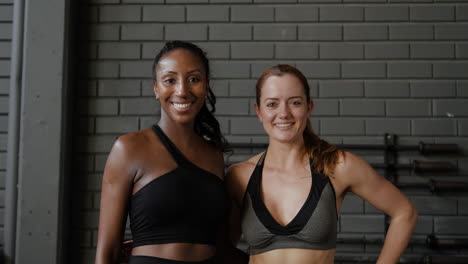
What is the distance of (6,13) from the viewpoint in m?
2.93

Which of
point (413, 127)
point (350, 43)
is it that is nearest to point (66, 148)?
point (350, 43)

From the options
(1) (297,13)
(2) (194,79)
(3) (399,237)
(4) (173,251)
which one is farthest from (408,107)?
(4) (173,251)

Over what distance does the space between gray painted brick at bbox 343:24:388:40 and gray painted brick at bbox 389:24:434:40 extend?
0.21 feet

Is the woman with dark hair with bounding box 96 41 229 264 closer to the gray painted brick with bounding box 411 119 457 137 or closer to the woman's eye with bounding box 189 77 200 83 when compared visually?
the woman's eye with bounding box 189 77 200 83

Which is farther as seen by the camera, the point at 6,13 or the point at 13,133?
the point at 6,13

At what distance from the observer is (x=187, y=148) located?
5.27 feet

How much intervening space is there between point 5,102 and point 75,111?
523 mm

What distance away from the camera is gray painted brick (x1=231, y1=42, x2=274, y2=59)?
9.41 feet

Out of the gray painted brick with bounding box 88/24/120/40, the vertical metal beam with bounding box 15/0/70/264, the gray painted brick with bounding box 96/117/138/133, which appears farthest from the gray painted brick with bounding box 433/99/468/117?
the vertical metal beam with bounding box 15/0/70/264

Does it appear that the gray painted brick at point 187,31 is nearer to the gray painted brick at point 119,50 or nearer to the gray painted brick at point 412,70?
the gray painted brick at point 119,50

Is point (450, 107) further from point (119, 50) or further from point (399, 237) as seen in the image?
point (119, 50)

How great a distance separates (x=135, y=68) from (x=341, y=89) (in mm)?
1497

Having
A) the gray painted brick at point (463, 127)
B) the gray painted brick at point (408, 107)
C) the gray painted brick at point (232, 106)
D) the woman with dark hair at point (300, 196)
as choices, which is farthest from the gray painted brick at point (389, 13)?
the woman with dark hair at point (300, 196)

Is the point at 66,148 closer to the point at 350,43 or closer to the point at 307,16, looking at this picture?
the point at 307,16
